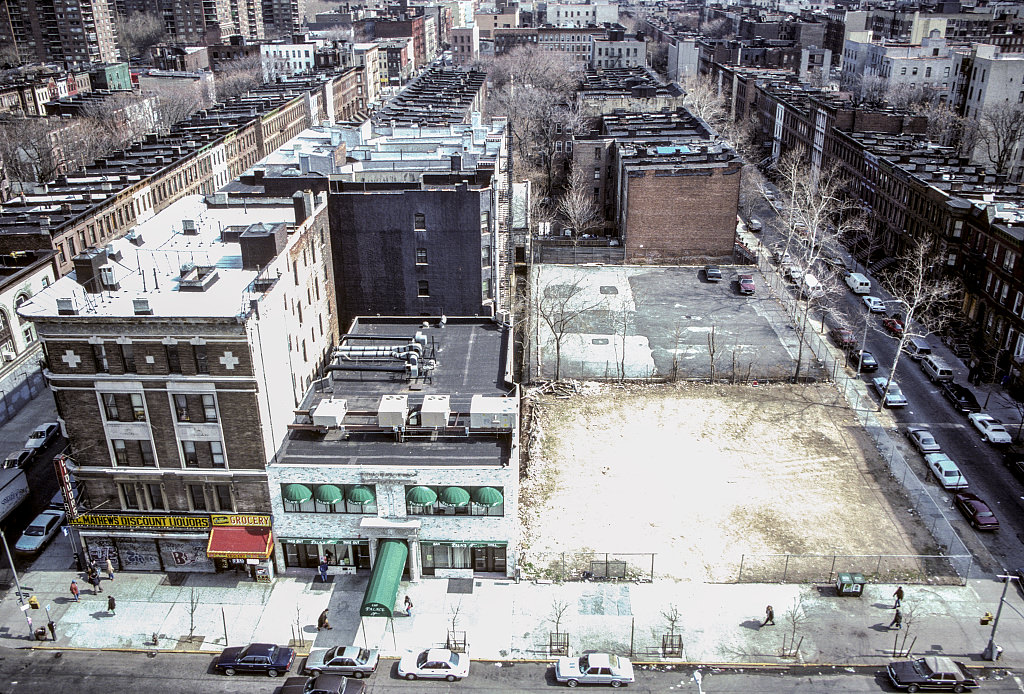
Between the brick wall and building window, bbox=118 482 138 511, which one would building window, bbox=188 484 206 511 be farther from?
the brick wall

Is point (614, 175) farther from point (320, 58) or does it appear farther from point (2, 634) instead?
point (320, 58)

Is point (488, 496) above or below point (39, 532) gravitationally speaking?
above

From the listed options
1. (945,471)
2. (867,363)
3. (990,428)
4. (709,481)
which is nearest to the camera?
(945,471)

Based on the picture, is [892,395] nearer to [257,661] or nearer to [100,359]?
[257,661]

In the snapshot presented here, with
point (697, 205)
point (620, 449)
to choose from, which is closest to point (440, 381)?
point (620, 449)

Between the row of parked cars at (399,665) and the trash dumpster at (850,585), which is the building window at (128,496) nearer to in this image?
the row of parked cars at (399,665)

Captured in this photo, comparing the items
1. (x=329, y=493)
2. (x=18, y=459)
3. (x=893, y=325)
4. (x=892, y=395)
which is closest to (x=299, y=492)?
(x=329, y=493)

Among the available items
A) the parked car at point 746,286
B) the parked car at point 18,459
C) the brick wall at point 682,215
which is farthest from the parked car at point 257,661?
the brick wall at point 682,215
